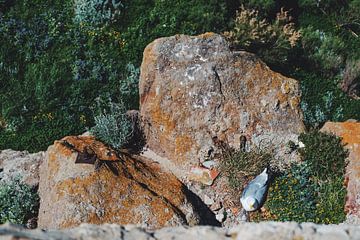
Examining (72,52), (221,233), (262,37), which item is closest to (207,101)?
(262,37)

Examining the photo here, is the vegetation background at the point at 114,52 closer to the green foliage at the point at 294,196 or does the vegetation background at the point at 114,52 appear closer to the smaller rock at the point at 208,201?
the green foliage at the point at 294,196

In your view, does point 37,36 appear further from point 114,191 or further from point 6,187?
point 114,191

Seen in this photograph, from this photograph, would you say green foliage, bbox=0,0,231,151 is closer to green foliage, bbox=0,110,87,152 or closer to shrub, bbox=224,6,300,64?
green foliage, bbox=0,110,87,152

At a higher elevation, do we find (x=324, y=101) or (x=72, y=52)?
(x=72, y=52)

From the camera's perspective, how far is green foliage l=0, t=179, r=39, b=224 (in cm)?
856

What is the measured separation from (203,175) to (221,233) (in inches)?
172

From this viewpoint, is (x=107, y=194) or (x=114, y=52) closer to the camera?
(x=107, y=194)

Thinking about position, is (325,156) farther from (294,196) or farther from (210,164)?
(210,164)

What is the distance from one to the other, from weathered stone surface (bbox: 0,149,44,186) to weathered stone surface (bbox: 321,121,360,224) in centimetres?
478

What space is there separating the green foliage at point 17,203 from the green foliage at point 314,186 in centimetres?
358

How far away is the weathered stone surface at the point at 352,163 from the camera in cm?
882

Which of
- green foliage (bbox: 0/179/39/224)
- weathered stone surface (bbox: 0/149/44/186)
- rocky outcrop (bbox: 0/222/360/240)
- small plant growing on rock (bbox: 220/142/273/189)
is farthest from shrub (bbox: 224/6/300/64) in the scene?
rocky outcrop (bbox: 0/222/360/240)

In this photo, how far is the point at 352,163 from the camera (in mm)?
9172

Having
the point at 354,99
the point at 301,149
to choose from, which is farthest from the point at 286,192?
the point at 354,99
